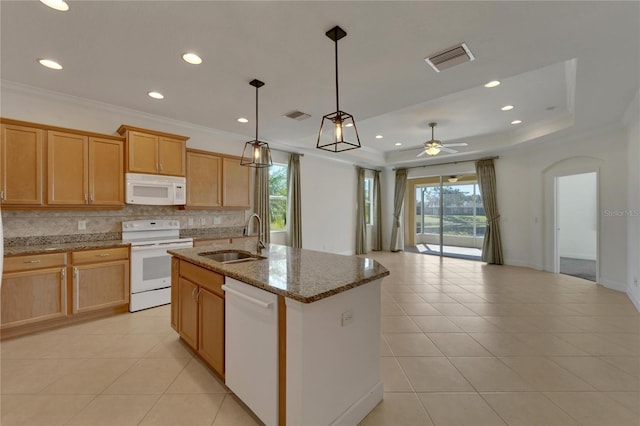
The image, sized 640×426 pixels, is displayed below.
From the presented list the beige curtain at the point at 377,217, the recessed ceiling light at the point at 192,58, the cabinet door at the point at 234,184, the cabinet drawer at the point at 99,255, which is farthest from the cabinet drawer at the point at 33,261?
the beige curtain at the point at 377,217

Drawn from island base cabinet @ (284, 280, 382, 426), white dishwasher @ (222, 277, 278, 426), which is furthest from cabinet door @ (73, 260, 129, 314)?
island base cabinet @ (284, 280, 382, 426)

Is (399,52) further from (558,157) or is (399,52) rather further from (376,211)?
(376,211)

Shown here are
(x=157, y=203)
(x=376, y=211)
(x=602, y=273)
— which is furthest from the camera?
(x=376, y=211)

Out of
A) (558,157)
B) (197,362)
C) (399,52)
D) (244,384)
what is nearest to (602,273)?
(558,157)

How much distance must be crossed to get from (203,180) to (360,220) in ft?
16.0

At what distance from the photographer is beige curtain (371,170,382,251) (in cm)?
881

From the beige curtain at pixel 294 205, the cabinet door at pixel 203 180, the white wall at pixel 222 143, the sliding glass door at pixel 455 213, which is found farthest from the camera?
the sliding glass door at pixel 455 213

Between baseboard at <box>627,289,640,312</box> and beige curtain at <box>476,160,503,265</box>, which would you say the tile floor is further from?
beige curtain at <box>476,160,503,265</box>

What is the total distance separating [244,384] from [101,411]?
1.00 m

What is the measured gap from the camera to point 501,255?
21.5 feet

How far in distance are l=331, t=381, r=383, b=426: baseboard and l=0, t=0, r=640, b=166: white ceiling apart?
2.70 metres

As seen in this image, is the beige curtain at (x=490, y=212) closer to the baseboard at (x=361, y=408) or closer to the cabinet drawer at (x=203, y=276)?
the baseboard at (x=361, y=408)

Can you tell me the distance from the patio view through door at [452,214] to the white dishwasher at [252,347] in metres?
6.94

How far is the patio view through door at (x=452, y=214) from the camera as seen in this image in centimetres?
758
